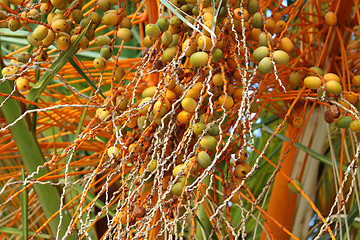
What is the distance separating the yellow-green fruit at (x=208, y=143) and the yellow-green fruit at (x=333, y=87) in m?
0.24

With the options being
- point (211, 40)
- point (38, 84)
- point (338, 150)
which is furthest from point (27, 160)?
point (338, 150)

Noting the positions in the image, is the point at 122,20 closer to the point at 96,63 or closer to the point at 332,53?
the point at 96,63

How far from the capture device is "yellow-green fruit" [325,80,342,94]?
2.40 feet

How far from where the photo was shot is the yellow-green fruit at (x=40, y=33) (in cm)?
69

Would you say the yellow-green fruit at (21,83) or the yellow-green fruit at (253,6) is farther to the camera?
the yellow-green fruit at (21,83)

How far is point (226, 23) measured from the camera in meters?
0.66

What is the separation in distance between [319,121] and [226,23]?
24.5 inches

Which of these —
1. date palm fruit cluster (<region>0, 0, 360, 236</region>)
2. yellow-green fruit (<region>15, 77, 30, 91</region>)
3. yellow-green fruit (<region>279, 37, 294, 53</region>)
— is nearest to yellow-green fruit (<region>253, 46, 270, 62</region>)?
date palm fruit cluster (<region>0, 0, 360, 236</region>)

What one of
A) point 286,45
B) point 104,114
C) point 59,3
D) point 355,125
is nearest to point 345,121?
point 355,125

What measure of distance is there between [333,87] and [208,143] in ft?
0.84

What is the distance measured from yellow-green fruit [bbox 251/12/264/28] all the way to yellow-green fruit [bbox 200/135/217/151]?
203 mm

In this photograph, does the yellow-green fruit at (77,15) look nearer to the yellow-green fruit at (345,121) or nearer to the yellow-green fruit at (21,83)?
the yellow-green fruit at (21,83)

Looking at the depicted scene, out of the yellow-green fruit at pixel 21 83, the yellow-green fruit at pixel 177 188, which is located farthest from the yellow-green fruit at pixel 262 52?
the yellow-green fruit at pixel 21 83

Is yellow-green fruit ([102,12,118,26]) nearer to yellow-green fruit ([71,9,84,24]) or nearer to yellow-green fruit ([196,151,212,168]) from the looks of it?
yellow-green fruit ([71,9,84,24])
